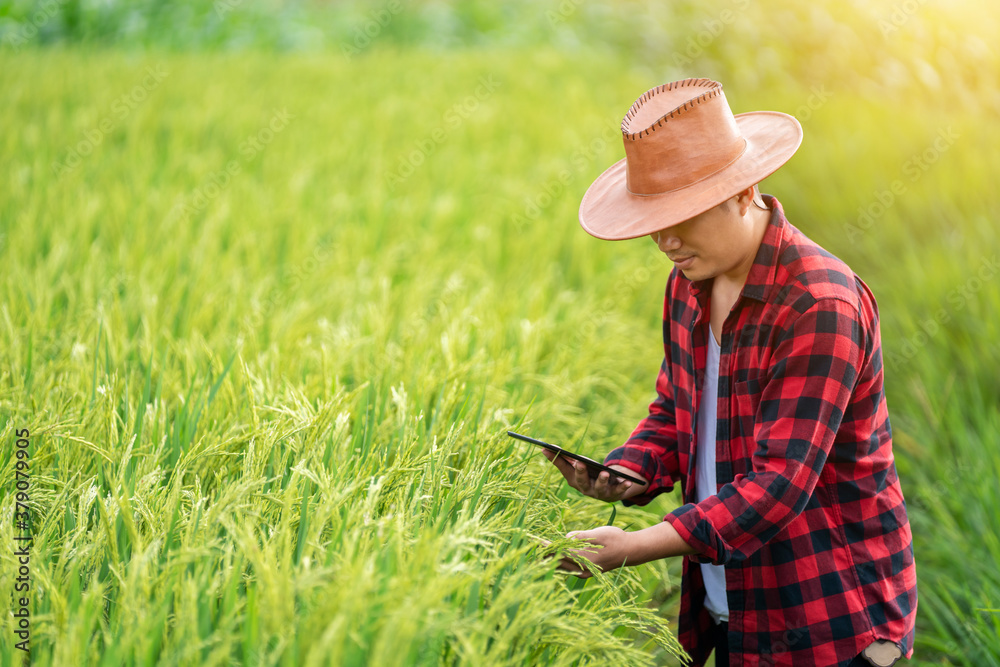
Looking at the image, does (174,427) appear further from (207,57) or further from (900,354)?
(207,57)

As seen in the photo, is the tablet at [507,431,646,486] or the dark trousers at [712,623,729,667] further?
the dark trousers at [712,623,729,667]

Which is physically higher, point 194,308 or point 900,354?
point 194,308

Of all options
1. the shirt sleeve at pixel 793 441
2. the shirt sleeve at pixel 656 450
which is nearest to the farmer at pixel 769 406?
the shirt sleeve at pixel 793 441

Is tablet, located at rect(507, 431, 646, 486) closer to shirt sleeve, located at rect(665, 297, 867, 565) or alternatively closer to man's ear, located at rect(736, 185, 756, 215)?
shirt sleeve, located at rect(665, 297, 867, 565)

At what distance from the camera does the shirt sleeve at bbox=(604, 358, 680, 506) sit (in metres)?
1.51

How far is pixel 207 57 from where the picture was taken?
280 inches

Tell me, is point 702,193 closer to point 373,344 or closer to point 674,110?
point 674,110

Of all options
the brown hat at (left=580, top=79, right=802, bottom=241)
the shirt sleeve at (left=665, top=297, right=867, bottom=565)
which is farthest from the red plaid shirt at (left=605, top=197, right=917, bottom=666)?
the brown hat at (left=580, top=79, right=802, bottom=241)

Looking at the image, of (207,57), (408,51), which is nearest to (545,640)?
(207,57)

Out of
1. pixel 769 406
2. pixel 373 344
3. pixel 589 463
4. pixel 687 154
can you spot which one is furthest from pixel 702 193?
pixel 373 344

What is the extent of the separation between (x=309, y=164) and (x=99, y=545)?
341cm

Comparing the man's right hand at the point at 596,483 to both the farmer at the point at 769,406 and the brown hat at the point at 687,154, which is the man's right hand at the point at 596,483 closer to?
the farmer at the point at 769,406

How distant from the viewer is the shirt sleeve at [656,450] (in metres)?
1.51

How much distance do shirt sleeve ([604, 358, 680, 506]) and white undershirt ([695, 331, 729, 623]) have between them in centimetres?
8
